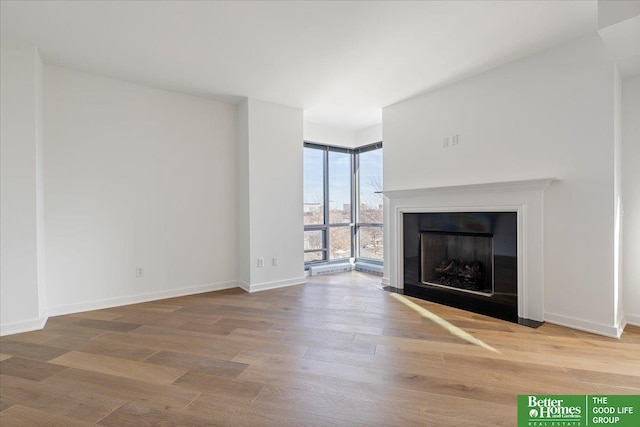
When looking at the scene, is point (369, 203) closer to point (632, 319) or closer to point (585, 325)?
point (585, 325)

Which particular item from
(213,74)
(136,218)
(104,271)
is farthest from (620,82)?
(104,271)

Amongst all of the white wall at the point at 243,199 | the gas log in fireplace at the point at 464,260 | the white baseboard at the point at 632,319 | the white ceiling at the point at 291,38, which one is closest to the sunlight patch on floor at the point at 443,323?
the gas log in fireplace at the point at 464,260

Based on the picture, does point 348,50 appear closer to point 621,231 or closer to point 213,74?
point 213,74

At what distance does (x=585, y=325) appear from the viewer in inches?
105

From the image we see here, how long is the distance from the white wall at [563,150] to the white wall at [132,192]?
3418mm

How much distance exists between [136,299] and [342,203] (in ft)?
12.1

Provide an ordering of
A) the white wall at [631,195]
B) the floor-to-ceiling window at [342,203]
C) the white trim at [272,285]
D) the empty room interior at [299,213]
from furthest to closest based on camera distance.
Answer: the floor-to-ceiling window at [342,203]
the white trim at [272,285]
the white wall at [631,195]
the empty room interior at [299,213]

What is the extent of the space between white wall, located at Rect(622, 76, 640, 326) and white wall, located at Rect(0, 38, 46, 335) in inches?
222

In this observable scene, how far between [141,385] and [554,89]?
4219mm

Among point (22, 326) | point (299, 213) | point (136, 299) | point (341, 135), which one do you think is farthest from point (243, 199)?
point (22, 326)

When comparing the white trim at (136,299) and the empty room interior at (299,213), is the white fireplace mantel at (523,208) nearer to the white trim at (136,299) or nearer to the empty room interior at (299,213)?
the empty room interior at (299,213)

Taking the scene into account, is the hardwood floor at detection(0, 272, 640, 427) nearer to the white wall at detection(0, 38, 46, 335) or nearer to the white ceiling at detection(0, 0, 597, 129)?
the white wall at detection(0, 38, 46, 335)

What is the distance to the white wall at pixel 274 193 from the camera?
4.20 m

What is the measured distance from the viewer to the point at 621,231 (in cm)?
279
